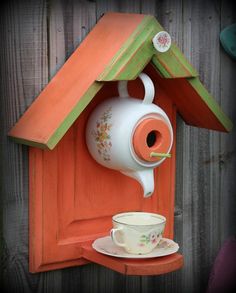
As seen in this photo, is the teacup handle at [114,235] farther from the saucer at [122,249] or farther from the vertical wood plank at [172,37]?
the vertical wood plank at [172,37]

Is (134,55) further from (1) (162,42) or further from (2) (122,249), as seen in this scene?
(2) (122,249)

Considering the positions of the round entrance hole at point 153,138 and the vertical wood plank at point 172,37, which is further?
the vertical wood plank at point 172,37

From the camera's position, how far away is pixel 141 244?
4.42 feet

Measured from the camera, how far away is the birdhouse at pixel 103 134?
1.31 meters

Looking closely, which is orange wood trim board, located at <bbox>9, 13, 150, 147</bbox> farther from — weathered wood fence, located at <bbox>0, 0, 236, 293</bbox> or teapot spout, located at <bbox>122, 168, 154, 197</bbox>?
teapot spout, located at <bbox>122, 168, 154, 197</bbox>

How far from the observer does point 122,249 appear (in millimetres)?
1387

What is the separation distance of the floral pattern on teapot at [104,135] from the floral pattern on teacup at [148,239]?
0.18 meters

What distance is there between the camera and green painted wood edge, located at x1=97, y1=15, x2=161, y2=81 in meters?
1.29

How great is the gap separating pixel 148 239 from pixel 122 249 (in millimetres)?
69

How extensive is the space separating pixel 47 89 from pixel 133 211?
13.9 inches

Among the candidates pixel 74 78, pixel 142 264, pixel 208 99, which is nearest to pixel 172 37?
pixel 208 99

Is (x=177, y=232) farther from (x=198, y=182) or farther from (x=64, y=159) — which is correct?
(x=64, y=159)

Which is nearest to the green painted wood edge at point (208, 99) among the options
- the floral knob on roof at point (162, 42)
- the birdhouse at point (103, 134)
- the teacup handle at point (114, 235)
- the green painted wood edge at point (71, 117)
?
the birdhouse at point (103, 134)

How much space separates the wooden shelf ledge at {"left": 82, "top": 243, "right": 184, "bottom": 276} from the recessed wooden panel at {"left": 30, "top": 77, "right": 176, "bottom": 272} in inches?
3.4
